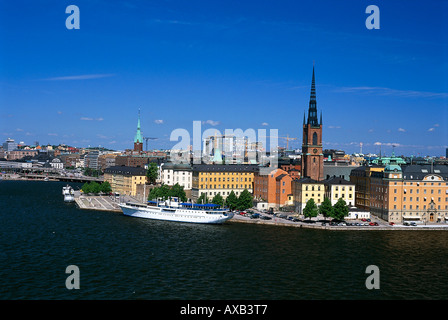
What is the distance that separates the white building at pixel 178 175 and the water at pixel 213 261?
4042 cm

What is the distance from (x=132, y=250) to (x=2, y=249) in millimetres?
13274

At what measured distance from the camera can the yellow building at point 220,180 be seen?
95.8m

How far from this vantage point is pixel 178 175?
108m

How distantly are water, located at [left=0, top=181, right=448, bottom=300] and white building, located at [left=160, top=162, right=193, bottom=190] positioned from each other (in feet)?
A: 133

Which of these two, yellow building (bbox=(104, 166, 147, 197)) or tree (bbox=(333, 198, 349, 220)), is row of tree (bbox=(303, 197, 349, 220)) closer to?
tree (bbox=(333, 198, 349, 220))

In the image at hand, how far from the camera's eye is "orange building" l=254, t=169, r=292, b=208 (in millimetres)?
84812

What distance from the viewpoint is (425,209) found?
2771 inches

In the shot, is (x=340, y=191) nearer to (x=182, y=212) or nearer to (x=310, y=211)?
(x=310, y=211)

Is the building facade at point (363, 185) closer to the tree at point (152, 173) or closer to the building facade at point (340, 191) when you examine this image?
the building facade at point (340, 191)

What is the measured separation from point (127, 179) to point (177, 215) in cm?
4809

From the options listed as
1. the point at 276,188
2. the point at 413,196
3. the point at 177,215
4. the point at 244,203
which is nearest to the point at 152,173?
the point at 244,203
